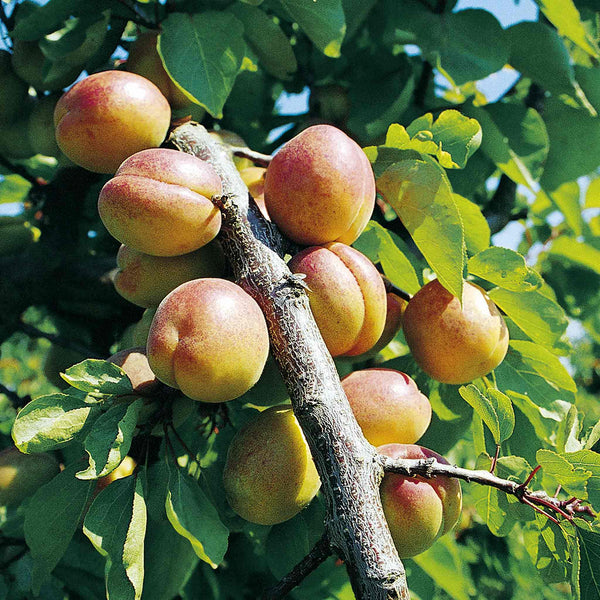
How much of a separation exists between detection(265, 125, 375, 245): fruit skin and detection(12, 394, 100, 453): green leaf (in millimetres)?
380

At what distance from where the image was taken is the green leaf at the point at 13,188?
182 cm

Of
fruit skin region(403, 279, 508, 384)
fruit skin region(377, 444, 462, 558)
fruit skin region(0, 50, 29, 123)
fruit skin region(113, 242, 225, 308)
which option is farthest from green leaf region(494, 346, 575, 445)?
fruit skin region(0, 50, 29, 123)

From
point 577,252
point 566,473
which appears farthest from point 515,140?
point 566,473

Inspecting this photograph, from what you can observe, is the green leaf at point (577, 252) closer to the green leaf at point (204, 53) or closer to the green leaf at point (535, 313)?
the green leaf at point (535, 313)

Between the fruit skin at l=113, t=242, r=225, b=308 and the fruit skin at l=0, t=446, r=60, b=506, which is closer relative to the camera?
the fruit skin at l=113, t=242, r=225, b=308

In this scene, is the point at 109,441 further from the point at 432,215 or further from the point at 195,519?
the point at 432,215

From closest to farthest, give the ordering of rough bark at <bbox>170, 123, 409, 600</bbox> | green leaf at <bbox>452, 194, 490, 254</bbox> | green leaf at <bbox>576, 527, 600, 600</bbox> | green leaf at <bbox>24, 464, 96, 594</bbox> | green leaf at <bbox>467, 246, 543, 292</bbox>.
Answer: rough bark at <bbox>170, 123, 409, 600</bbox>, green leaf at <bbox>576, 527, 600, 600</bbox>, green leaf at <bbox>24, 464, 96, 594</bbox>, green leaf at <bbox>467, 246, 543, 292</bbox>, green leaf at <bbox>452, 194, 490, 254</bbox>

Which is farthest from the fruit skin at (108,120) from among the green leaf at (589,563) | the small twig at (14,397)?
the green leaf at (589,563)

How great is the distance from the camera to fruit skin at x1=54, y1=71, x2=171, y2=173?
946mm

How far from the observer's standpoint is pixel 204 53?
1.08 metres

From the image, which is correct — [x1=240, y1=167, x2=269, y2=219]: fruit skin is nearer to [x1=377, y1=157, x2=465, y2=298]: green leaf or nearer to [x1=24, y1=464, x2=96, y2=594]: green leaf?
[x1=377, y1=157, x2=465, y2=298]: green leaf

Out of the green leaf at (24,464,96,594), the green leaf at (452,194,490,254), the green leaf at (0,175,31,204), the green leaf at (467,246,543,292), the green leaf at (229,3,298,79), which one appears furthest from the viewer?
the green leaf at (0,175,31,204)

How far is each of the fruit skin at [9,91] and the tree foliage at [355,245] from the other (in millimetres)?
24

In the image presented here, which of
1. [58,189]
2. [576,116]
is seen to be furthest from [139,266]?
[576,116]
